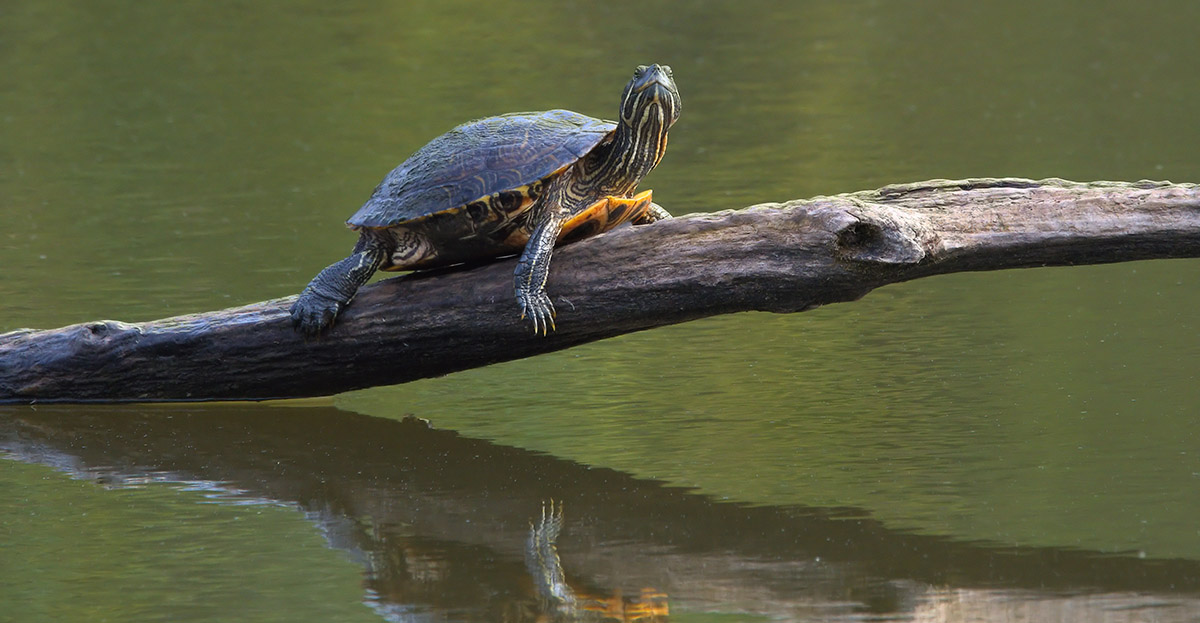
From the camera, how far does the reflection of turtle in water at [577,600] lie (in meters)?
3.33

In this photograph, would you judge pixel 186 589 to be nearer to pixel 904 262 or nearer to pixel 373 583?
pixel 373 583

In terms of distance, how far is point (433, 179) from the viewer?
4.71 metres

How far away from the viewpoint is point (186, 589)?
357 centimetres

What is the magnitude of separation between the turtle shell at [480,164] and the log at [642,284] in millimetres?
287

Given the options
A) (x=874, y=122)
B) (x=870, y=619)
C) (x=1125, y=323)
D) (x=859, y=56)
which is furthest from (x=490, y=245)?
(x=859, y=56)

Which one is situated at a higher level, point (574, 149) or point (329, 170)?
point (329, 170)

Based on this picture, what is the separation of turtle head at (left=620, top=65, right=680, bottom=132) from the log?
0.41 metres

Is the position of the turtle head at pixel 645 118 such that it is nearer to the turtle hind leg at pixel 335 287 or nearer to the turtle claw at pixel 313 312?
the turtle hind leg at pixel 335 287

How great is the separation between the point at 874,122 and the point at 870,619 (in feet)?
27.6

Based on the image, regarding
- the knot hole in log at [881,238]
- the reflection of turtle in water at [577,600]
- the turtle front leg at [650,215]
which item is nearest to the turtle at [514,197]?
the turtle front leg at [650,215]

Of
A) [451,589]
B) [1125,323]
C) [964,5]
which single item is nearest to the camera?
[451,589]

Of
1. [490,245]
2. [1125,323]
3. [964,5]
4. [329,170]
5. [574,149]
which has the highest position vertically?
[964,5]

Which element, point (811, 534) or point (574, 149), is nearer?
point (811, 534)

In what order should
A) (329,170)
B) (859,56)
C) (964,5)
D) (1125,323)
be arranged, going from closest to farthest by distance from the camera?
(1125,323) < (329,170) < (859,56) < (964,5)
